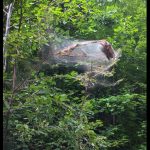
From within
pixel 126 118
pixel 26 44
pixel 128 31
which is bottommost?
pixel 126 118

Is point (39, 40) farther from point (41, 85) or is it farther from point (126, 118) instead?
point (126, 118)

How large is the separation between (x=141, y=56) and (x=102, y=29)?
1.31 metres

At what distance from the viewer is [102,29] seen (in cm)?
554

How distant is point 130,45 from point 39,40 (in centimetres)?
276

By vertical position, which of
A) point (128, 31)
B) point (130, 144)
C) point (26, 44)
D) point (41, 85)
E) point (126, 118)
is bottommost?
point (130, 144)

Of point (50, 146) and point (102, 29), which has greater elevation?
point (102, 29)

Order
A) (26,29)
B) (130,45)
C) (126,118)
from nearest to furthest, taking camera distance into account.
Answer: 1. (26,29)
2. (126,118)
3. (130,45)

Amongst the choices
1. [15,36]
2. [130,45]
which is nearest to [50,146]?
[15,36]

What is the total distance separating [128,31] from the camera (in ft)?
16.6

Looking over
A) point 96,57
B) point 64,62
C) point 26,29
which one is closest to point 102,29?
point 96,57

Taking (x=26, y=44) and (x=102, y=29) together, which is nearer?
(x=26, y=44)

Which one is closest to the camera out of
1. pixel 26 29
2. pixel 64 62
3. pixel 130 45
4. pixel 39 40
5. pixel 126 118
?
pixel 39 40

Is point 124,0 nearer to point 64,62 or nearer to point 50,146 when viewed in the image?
point 64,62

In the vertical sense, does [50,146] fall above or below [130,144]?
above
